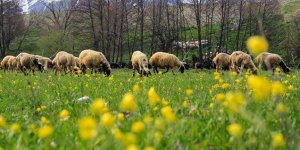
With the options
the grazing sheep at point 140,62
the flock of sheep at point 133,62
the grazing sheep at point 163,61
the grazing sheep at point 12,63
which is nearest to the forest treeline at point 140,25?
the grazing sheep at point 12,63

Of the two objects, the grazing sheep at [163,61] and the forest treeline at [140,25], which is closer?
the grazing sheep at [163,61]

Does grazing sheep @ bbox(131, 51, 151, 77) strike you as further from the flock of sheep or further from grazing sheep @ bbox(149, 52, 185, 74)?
grazing sheep @ bbox(149, 52, 185, 74)

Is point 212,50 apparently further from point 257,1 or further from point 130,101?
point 130,101

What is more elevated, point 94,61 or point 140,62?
point 94,61

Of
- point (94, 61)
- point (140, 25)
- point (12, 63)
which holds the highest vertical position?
point (140, 25)

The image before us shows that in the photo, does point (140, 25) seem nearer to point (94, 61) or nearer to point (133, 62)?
point (133, 62)

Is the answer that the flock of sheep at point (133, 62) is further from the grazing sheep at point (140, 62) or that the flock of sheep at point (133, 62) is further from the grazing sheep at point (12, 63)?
the grazing sheep at point (12, 63)

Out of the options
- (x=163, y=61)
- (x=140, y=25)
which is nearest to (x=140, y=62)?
(x=163, y=61)

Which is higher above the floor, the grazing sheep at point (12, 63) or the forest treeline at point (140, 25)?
the forest treeline at point (140, 25)

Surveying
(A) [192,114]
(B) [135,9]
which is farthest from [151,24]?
(A) [192,114]

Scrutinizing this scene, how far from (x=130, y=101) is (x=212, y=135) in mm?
1760

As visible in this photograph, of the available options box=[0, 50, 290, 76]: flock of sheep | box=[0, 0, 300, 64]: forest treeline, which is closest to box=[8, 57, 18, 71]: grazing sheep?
box=[0, 50, 290, 76]: flock of sheep

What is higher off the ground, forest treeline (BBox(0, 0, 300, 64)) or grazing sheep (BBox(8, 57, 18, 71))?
forest treeline (BBox(0, 0, 300, 64))

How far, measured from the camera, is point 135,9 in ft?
238
